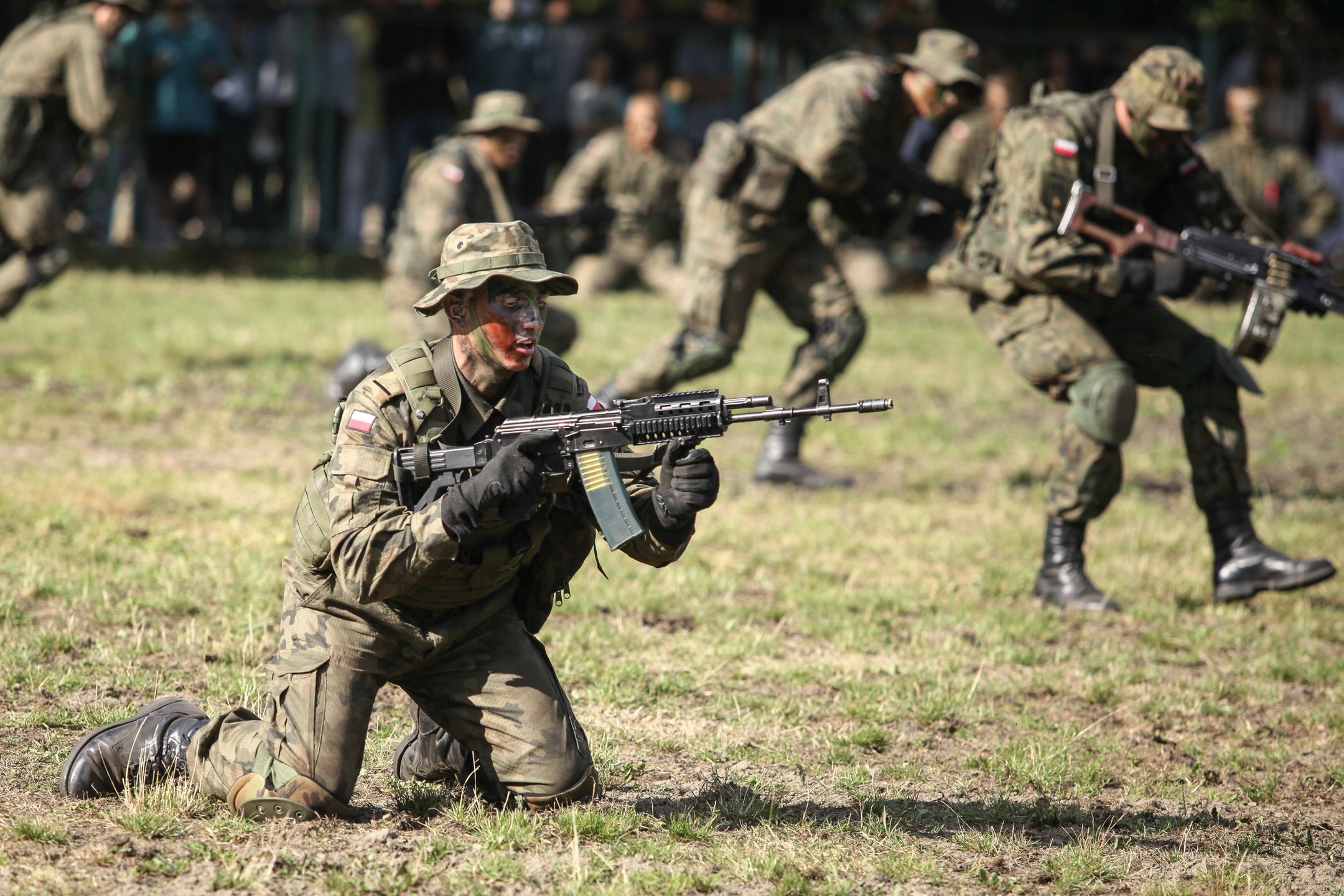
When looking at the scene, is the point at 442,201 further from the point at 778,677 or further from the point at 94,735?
the point at 94,735

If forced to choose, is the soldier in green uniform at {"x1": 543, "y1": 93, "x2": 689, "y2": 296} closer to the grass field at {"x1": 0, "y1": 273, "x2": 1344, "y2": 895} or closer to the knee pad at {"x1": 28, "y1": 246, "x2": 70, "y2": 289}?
the grass field at {"x1": 0, "y1": 273, "x2": 1344, "y2": 895}

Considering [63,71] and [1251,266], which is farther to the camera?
[63,71]

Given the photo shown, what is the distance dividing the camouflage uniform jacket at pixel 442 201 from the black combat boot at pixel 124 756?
4.89 m

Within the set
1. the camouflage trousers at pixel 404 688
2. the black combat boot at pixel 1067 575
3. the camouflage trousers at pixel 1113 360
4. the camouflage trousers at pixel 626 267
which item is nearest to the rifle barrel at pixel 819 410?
the camouflage trousers at pixel 404 688

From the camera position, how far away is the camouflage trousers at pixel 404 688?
4172 mm

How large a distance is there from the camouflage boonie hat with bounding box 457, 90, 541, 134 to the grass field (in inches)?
80.0

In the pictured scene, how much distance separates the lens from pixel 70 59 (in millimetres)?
9539

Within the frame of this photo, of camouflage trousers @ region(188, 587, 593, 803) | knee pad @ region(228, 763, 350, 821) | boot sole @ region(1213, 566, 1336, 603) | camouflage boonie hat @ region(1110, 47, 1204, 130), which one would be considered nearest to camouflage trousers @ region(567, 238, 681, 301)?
camouflage boonie hat @ region(1110, 47, 1204, 130)

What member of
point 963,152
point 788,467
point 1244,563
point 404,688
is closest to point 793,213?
point 788,467

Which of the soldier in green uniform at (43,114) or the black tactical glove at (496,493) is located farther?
the soldier in green uniform at (43,114)

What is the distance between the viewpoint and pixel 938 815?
15.0 ft

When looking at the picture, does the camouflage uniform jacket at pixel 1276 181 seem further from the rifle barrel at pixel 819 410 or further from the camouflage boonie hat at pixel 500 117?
the rifle barrel at pixel 819 410

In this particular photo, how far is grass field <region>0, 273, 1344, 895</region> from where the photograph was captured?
4.11 metres

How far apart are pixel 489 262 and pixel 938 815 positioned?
2019 mm
